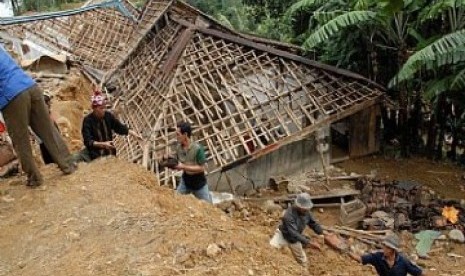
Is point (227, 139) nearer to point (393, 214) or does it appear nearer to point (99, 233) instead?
point (393, 214)

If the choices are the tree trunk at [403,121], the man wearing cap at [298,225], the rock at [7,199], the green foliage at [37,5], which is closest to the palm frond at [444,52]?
the tree trunk at [403,121]

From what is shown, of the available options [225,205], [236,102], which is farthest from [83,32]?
[225,205]

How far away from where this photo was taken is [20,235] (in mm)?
4613

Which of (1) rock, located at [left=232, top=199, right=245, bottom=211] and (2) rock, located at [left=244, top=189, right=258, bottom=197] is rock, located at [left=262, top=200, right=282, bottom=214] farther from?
(2) rock, located at [left=244, top=189, right=258, bottom=197]

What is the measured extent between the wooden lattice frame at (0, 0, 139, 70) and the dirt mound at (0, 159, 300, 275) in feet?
36.0

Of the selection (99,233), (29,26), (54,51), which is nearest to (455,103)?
(99,233)

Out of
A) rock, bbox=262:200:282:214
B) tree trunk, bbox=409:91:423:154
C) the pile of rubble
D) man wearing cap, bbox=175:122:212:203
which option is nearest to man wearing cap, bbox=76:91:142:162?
man wearing cap, bbox=175:122:212:203

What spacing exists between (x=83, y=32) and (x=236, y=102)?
9.65 meters

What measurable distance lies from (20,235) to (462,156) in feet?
32.5

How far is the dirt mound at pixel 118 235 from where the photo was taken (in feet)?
13.1

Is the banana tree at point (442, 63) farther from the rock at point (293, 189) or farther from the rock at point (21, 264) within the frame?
the rock at point (21, 264)

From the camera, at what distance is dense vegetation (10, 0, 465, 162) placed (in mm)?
9070

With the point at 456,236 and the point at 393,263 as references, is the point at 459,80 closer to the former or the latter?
the point at 456,236

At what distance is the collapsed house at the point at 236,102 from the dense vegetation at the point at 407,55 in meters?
0.76
